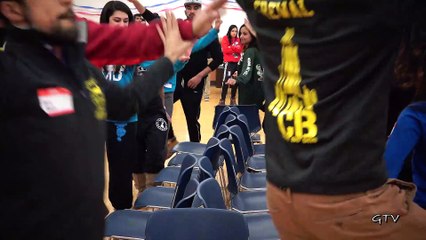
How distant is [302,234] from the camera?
1.24 meters

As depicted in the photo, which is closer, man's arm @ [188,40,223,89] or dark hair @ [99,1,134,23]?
dark hair @ [99,1,134,23]

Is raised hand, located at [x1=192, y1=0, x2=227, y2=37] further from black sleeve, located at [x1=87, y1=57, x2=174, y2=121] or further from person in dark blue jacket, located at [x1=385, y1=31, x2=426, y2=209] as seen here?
person in dark blue jacket, located at [x1=385, y1=31, x2=426, y2=209]

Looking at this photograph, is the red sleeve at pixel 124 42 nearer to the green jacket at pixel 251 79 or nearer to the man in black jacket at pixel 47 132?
the man in black jacket at pixel 47 132

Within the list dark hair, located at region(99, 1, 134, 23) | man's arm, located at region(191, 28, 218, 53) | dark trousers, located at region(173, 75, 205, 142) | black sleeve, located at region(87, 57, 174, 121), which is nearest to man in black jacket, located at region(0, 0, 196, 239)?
black sleeve, located at region(87, 57, 174, 121)

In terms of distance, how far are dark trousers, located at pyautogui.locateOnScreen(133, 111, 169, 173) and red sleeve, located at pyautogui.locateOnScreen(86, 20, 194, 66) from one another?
→ 1.67 metres

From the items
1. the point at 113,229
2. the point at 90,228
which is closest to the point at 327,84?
the point at 90,228

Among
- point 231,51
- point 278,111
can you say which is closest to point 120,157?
point 278,111

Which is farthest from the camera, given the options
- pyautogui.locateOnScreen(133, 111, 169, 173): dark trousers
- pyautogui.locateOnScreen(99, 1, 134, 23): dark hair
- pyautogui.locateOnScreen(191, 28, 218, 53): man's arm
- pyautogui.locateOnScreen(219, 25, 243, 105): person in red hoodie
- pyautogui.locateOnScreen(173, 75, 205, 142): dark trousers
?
pyautogui.locateOnScreen(219, 25, 243, 105): person in red hoodie

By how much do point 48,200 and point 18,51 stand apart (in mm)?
298

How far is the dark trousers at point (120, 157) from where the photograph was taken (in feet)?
9.04

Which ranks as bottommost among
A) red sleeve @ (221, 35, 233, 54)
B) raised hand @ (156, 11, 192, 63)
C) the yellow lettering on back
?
the yellow lettering on back

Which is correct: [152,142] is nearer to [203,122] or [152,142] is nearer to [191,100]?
[191,100]

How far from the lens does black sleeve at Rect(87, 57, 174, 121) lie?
119 cm

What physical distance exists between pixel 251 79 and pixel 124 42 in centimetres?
345
